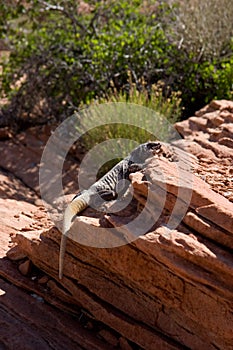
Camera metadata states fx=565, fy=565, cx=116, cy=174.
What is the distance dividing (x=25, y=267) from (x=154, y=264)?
1.36m

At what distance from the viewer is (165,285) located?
13.9 ft

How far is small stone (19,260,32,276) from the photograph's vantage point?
16.5 feet

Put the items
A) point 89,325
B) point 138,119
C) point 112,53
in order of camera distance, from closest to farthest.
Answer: point 89,325 → point 138,119 → point 112,53

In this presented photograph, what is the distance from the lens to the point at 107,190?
5.26 m

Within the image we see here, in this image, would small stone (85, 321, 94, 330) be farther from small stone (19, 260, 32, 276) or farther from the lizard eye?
the lizard eye

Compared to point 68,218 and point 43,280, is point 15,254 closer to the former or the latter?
point 43,280

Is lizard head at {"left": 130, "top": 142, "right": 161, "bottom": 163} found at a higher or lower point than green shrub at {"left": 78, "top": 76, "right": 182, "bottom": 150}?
higher

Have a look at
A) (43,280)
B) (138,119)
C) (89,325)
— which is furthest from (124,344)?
(138,119)

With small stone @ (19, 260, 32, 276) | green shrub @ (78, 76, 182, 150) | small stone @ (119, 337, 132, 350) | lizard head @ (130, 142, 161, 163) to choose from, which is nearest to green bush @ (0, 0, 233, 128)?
green shrub @ (78, 76, 182, 150)

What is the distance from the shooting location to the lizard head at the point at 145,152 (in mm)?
5148

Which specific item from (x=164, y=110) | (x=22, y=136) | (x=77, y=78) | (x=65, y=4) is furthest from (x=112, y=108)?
(x=65, y=4)

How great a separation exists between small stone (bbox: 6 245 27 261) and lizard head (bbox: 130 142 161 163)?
4.49 ft

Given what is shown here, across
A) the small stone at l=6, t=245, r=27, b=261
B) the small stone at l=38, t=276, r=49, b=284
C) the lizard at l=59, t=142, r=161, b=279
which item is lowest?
the small stone at l=38, t=276, r=49, b=284

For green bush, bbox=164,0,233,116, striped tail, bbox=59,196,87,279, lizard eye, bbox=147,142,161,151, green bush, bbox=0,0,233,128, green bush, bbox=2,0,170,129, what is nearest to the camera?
striped tail, bbox=59,196,87,279
